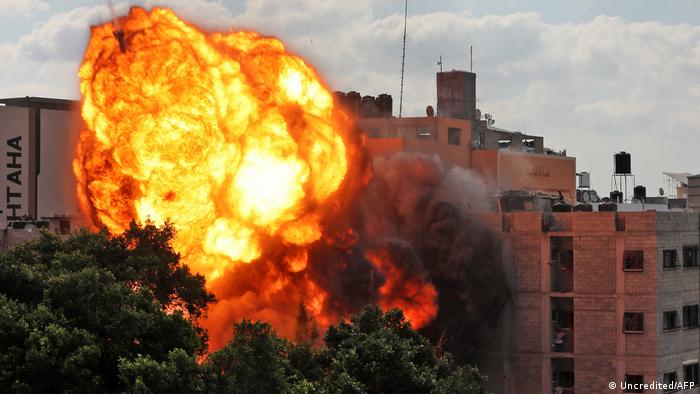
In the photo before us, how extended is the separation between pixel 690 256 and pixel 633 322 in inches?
288

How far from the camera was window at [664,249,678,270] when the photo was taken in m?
96.0

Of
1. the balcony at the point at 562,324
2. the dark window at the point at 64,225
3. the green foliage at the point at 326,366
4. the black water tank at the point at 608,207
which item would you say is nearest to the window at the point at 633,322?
the balcony at the point at 562,324

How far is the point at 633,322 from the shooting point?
9481cm

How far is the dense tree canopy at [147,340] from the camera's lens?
199 ft

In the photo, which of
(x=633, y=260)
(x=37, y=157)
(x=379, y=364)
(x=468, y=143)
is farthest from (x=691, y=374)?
(x=37, y=157)

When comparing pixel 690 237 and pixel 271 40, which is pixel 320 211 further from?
pixel 690 237

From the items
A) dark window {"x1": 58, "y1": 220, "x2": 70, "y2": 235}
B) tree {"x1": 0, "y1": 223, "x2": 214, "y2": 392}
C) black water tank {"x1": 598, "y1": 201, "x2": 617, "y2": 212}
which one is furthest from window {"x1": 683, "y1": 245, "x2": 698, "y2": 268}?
dark window {"x1": 58, "y1": 220, "x2": 70, "y2": 235}

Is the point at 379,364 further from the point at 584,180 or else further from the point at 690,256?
the point at 584,180

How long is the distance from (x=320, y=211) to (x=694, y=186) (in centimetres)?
6030

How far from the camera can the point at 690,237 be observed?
98.8 metres

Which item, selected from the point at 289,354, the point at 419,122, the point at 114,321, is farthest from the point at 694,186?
the point at 114,321

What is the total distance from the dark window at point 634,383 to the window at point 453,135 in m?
26.4

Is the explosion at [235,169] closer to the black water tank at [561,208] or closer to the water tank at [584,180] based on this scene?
the black water tank at [561,208]

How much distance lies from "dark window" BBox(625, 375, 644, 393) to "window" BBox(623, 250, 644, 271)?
6.57 metres
